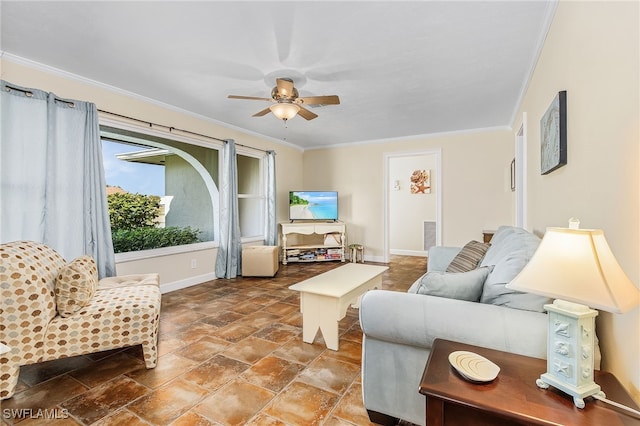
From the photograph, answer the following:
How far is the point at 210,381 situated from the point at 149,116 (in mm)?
3158

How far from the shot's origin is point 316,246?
5859mm

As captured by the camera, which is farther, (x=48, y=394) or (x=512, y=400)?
(x=48, y=394)

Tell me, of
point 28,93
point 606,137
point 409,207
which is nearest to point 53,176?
point 28,93

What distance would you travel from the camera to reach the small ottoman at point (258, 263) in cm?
455

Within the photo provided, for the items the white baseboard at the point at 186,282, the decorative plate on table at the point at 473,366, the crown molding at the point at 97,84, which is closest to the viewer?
the decorative plate on table at the point at 473,366

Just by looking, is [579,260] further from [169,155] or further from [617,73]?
[169,155]

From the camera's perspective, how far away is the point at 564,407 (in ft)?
2.75

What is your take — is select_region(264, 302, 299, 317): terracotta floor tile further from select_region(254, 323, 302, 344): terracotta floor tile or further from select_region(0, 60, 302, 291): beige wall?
select_region(0, 60, 302, 291): beige wall

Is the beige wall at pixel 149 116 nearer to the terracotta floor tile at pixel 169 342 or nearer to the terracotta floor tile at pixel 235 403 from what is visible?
the terracotta floor tile at pixel 169 342

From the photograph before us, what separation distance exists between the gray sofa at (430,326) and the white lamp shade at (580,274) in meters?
0.37

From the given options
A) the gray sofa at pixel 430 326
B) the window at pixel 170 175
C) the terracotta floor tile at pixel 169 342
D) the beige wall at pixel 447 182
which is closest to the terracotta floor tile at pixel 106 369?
the terracotta floor tile at pixel 169 342

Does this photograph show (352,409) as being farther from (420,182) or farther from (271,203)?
(420,182)

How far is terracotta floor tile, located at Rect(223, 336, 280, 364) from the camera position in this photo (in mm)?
2186

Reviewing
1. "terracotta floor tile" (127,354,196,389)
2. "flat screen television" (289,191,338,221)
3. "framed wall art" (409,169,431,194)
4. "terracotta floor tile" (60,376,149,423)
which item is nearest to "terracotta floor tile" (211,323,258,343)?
"terracotta floor tile" (127,354,196,389)
